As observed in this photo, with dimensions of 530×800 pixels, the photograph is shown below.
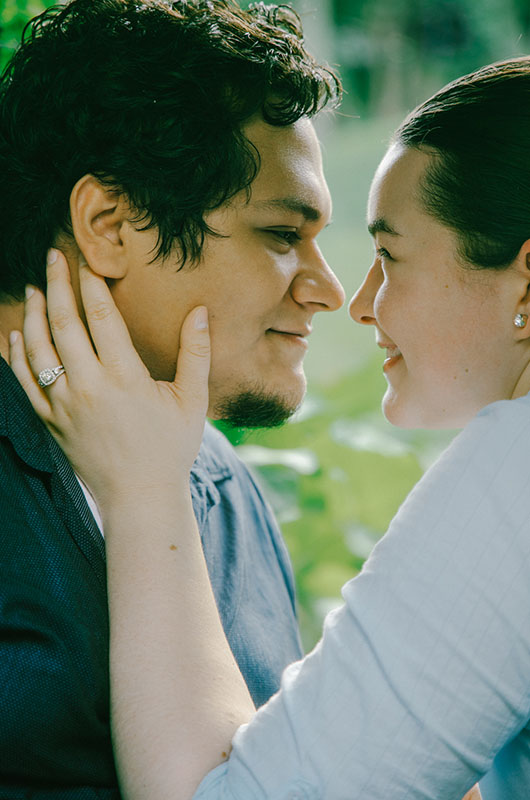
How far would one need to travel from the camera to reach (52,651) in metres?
1.21

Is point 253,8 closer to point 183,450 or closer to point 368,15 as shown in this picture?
point 183,450

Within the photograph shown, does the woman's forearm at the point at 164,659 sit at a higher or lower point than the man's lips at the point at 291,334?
lower

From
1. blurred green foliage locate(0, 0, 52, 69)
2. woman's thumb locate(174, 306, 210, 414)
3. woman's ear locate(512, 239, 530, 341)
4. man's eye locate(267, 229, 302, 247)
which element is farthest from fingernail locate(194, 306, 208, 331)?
blurred green foliage locate(0, 0, 52, 69)

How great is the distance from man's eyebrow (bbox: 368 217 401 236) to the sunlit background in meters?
0.54

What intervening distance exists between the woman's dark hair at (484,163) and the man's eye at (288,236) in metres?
0.38

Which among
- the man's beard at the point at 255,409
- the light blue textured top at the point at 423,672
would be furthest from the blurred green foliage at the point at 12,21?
the light blue textured top at the point at 423,672

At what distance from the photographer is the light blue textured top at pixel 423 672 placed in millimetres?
1073

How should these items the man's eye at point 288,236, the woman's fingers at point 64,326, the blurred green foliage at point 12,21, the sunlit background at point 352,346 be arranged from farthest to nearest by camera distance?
the sunlit background at point 352,346
the blurred green foliage at point 12,21
the man's eye at point 288,236
the woman's fingers at point 64,326

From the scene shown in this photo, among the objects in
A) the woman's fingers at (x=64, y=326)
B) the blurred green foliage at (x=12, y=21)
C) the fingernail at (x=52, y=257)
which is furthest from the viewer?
the blurred green foliage at (x=12, y=21)

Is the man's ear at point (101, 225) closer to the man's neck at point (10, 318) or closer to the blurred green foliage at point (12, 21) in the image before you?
the man's neck at point (10, 318)

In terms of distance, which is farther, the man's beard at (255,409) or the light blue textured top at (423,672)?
the man's beard at (255,409)

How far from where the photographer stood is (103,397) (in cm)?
140

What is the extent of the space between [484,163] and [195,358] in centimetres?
64

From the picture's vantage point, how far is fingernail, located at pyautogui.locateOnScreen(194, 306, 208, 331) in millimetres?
1625
